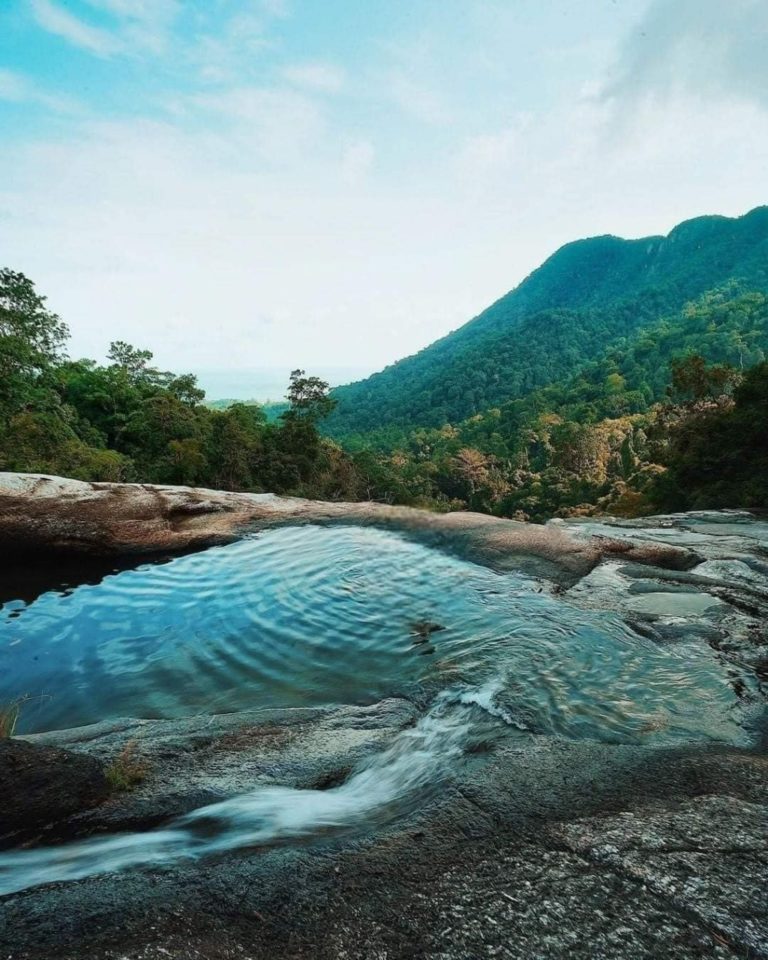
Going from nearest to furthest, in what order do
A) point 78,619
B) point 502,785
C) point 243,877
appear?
1. point 243,877
2. point 502,785
3. point 78,619

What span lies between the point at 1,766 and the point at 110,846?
→ 77cm

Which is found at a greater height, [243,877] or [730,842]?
[243,877]

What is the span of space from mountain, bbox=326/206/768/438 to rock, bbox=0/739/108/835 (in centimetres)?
12616

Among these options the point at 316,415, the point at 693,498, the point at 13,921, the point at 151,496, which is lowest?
the point at 693,498

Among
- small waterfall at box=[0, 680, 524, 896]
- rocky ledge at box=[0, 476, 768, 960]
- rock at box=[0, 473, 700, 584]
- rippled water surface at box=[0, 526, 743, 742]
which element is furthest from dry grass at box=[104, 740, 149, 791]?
rock at box=[0, 473, 700, 584]

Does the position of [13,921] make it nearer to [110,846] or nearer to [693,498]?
[110,846]

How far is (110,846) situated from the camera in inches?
113

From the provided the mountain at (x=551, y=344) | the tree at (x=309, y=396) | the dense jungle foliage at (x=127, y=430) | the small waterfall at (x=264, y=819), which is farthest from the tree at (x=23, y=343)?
the mountain at (x=551, y=344)

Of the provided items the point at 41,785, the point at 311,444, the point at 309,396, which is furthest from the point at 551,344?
the point at 41,785

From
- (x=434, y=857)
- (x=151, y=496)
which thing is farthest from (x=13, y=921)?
(x=151, y=496)

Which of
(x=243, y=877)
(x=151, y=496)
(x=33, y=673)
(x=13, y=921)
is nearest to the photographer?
(x=13, y=921)

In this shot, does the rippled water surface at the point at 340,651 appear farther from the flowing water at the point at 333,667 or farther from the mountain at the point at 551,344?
the mountain at the point at 551,344

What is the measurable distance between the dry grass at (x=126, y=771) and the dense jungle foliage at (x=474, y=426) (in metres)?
23.6

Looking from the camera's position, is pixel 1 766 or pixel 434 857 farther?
pixel 1 766
